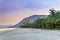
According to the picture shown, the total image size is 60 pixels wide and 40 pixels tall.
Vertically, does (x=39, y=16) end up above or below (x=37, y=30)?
above

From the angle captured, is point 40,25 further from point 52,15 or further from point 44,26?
point 52,15

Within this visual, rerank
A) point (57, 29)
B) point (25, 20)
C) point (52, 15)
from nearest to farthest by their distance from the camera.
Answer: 1. point (25, 20)
2. point (57, 29)
3. point (52, 15)

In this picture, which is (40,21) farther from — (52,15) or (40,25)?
(52,15)

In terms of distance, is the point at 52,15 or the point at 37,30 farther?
the point at 52,15

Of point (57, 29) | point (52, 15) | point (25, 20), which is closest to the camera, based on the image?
point (25, 20)

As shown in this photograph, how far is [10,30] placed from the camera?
12.8 metres

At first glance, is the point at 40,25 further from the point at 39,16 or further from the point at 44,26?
the point at 39,16

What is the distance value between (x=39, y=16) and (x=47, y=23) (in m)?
1.58

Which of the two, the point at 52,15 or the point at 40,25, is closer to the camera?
the point at 40,25

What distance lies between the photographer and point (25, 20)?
11.4m

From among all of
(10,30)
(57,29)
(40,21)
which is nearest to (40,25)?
(40,21)

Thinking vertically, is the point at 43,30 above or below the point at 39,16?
below

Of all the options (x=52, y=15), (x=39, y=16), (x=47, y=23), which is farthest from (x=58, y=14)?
(x=39, y=16)

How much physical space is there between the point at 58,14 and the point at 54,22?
155 centimetres
